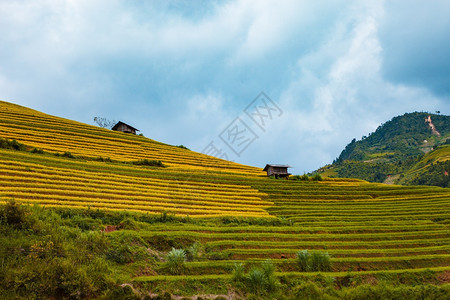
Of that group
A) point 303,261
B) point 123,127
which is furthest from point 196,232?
point 123,127

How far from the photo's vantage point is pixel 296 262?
18.9m

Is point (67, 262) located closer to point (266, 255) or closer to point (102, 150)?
point (266, 255)

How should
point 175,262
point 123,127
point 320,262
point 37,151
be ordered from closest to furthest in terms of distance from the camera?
point 175,262
point 320,262
point 37,151
point 123,127

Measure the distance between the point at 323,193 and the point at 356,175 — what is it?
118 meters

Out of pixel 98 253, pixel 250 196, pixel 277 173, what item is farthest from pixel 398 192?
pixel 98 253

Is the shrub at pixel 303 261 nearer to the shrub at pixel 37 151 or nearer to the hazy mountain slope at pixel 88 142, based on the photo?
the hazy mountain slope at pixel 88 142

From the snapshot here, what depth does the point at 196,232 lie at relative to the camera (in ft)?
72.9

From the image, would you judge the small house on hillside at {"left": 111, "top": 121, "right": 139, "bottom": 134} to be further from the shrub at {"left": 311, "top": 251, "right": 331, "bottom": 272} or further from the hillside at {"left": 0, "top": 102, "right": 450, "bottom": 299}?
the shrub at {"left": 311, "top": 251, "right": 331, "bottom": 272}

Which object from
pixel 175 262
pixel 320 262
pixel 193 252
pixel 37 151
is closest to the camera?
pixel 175 262

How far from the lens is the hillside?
13477 mm

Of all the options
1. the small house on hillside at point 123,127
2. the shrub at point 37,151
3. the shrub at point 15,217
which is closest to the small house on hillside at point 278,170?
the shrub at point 37,151

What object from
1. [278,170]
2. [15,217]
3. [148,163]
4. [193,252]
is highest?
[278,170]

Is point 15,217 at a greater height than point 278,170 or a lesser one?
lesser

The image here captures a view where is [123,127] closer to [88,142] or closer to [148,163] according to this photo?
[88,142]
